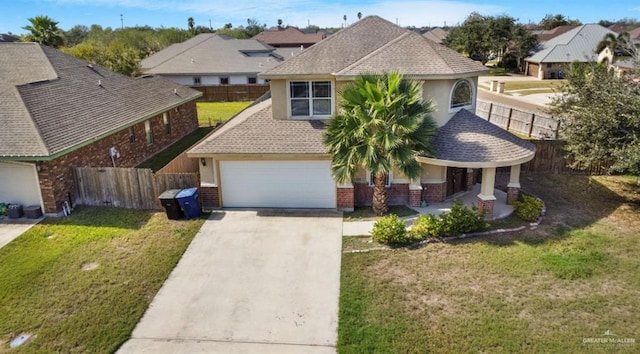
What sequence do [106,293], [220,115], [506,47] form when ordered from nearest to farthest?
[106,293] → [220,115] → [506,47]

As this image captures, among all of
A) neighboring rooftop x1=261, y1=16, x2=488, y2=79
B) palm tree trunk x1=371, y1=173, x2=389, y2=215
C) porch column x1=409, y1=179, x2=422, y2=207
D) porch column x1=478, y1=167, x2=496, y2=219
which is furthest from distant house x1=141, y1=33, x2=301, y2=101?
porch column x1=478, y1=167, x2=496, y2=219

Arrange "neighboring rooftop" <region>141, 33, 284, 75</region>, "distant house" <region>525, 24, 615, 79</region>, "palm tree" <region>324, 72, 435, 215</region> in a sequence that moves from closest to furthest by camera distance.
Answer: "palm tree" <region>324, 72, 435, 215</region> < "neighboring rooftop" <region>141, 33, 284, 75</region> < "distant house" <region>525, 24, 615, 79</region>

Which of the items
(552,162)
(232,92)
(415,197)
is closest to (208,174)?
(415,197)

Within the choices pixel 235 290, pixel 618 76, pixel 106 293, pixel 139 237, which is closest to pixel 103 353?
pixel 106 293

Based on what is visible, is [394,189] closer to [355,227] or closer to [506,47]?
[355,227]

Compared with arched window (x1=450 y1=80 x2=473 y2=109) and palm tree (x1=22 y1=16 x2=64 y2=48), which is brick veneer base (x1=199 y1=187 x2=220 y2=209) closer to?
arched window (x1=450 y1=80 x2=473 y2=109)

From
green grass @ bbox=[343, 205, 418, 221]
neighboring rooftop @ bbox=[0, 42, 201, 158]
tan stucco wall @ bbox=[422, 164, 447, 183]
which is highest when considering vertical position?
neighboring rooftop @ bbox=[0, 42, 201, 158]

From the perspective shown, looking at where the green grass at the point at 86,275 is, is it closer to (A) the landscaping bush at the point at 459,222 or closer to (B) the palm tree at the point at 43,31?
(A) the landscaping bush at the point at 459,222
